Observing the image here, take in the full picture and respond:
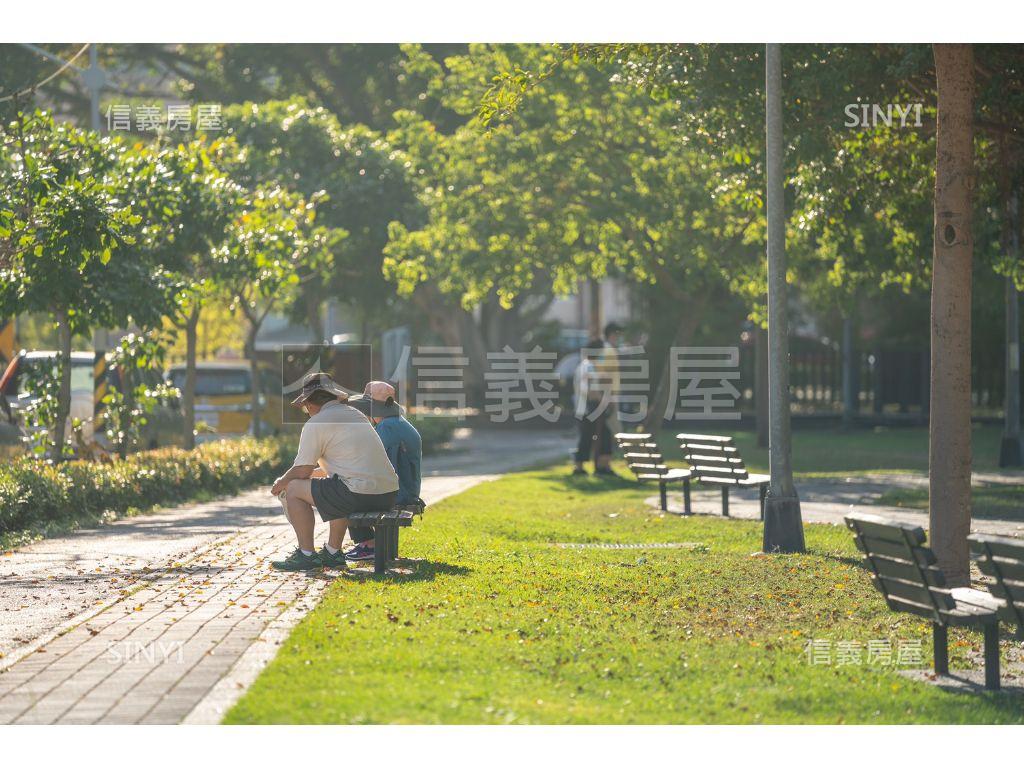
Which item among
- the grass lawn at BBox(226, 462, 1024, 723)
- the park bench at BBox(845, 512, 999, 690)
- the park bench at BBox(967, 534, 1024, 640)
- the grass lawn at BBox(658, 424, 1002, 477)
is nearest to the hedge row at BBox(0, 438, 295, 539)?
the grass lawn at BBox(226, 462, 1024, 723)

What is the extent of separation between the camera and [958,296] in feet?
35.7

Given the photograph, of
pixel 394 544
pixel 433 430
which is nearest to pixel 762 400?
pixel 433 430

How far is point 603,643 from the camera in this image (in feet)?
29.2

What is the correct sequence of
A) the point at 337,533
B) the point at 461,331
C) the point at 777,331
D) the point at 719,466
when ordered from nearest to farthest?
the point at 337,533, the point at 777,331, the point at 719,466, the point at 461,331

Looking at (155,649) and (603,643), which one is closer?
(155,649)

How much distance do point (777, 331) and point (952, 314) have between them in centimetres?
293

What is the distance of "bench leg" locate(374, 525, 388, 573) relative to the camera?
11.5 m

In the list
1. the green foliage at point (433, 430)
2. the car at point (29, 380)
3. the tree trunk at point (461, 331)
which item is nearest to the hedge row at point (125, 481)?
the car at point (29, 380)

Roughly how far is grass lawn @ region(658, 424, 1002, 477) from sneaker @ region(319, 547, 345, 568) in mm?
13070

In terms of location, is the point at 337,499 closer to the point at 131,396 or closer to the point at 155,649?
the point at 155,649

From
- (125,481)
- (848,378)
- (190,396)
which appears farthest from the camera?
(848,378)

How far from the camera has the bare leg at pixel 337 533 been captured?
12.1 meters

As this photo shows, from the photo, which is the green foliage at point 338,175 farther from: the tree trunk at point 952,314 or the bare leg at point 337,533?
the tree trunk at point 952,314

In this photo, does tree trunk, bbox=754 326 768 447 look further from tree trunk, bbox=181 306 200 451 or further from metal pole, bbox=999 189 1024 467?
tree trunk, bbox=181 306 200 451
